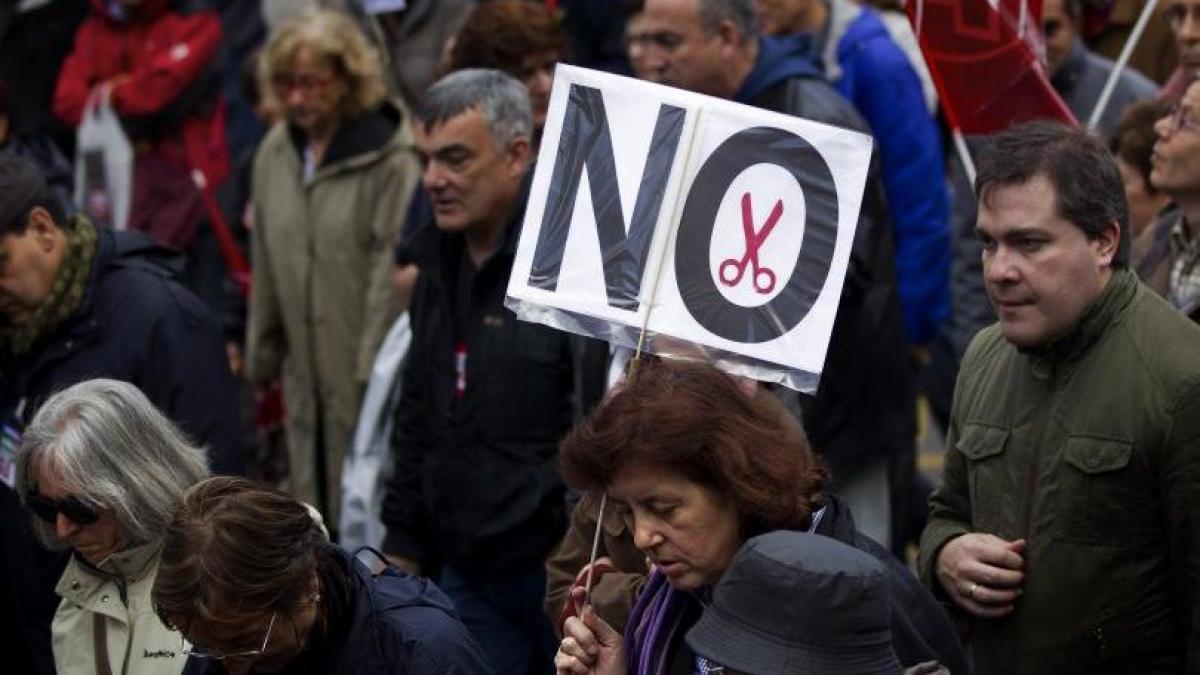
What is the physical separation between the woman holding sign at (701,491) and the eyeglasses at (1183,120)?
1.54 m

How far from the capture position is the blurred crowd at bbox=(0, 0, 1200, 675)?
4.25m

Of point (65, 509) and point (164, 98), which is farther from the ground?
point (65, 509)

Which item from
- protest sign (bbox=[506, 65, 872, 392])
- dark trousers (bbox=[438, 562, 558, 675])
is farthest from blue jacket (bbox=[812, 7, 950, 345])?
protest sign (bbox=[506, 65, 872, 392])

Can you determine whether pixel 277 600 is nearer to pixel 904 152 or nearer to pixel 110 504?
pixel 110 504

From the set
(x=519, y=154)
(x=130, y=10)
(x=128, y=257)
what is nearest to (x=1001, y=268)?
(x=519, y=154)

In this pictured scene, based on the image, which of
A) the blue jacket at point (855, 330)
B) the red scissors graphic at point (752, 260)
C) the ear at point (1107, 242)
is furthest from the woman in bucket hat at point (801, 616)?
the blue jacket at point (855, 330)

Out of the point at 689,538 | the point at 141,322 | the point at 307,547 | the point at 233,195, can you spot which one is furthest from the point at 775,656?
the point at 233,195

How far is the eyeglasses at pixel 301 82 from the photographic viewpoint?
27.3 feet

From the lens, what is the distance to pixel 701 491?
13.6 ft

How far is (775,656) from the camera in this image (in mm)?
3604

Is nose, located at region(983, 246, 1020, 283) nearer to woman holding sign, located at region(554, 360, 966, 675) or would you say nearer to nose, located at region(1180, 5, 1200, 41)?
woman holding sign, located at region(554, 360, 966, 675)

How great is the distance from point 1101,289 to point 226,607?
6.09 ft

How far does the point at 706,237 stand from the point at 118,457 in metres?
1.41

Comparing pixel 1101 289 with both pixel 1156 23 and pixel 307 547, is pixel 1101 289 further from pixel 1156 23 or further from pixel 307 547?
pixel 1156 23
